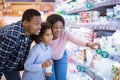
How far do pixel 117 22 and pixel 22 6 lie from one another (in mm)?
4726

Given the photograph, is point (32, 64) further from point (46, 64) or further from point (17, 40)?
point (17, 40)

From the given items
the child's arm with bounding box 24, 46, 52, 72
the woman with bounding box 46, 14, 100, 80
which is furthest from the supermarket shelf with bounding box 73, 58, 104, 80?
the child's arm with bounding box 24, 46, 52, 72

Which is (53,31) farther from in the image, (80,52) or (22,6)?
(22,6)

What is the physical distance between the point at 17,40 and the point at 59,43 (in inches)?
27.8

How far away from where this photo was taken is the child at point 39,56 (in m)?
2.31

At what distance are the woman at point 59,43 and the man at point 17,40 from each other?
1.14 ft

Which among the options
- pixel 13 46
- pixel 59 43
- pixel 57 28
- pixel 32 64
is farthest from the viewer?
pixel 59 43

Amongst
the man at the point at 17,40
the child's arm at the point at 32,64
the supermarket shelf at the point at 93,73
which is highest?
the man at the point at 17,40

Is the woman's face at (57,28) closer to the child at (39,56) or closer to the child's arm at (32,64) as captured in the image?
the child at (39,56)

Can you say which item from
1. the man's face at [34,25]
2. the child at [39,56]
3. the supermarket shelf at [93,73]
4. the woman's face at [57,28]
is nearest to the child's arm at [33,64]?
the child at [39,56]

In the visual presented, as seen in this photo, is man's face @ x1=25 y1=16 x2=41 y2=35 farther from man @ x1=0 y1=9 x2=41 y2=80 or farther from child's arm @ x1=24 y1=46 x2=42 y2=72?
child's arm @ x1=24 y1=46 x2=42 y2=72

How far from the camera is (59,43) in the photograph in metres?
2.82

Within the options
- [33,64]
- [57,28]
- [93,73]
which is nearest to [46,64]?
[33,64]

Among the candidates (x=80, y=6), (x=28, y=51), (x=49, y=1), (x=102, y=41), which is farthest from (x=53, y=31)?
(x=49, y=1)
